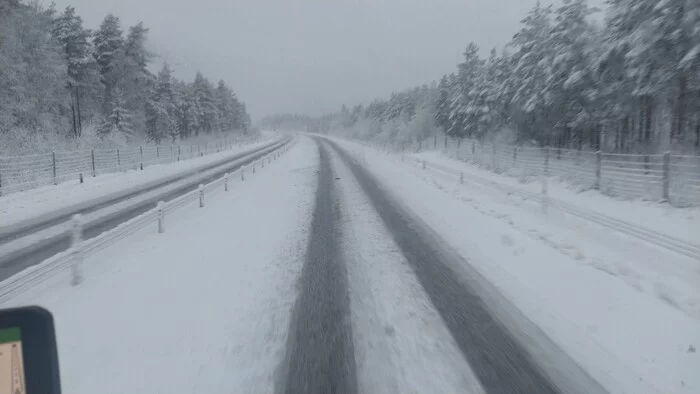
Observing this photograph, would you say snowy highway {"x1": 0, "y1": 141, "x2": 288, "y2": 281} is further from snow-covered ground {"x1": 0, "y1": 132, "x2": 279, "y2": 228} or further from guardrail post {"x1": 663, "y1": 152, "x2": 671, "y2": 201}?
guardrail post {"x1": 663, "y1": 152, "x2": 671, "y2": 201}

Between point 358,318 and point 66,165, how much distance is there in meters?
24.0

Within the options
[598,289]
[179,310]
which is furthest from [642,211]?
[179,310]

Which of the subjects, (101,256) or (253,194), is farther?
(253,194)

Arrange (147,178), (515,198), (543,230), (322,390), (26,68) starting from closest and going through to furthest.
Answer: (322,390), (543,230), (515,198), (147,178), (26,68)

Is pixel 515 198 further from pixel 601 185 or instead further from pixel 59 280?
pixel 59 280

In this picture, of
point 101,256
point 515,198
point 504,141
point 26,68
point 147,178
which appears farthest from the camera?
point 504,141

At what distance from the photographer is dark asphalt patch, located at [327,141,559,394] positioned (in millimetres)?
4115

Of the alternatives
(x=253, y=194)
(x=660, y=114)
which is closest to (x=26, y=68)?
(x=253, y=194)

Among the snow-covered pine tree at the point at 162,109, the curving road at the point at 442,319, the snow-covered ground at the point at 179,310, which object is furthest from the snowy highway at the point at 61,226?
the snow-covered pine tree at the point at 162,109

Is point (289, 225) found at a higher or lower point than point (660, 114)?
lower

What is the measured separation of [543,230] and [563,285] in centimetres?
455

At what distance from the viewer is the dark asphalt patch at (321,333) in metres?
4.09

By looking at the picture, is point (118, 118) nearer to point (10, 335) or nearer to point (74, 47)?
point (74, 47)

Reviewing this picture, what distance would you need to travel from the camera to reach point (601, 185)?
18203 mm
